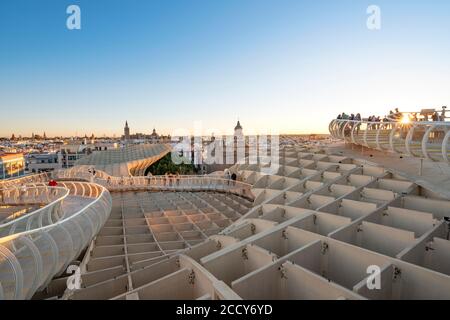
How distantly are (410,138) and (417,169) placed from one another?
14.3 ft

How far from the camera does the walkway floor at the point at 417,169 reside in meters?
9.63

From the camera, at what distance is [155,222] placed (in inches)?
609

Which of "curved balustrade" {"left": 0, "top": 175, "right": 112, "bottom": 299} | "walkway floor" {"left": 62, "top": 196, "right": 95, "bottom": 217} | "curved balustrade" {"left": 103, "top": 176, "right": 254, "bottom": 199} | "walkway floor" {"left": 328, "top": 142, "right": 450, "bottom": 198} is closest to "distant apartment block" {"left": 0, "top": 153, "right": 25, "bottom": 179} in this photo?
"curved balustrade" {"left": 103, "top": 176, "right": 254, "bottom": 199}

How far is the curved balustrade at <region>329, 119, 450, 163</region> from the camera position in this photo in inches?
299

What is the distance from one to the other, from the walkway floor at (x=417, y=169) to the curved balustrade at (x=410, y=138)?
1.21 meters

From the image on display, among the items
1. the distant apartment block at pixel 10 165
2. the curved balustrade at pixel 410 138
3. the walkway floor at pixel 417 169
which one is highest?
the curved balustrade at pixel 410 138

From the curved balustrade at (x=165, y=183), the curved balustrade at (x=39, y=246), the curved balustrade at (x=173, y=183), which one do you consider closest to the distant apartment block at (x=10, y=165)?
the curved balustrade at (x=165, y=183)

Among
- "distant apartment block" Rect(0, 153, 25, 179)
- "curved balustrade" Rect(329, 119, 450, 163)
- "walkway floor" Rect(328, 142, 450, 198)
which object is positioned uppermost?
"curved balustrade" Rect(329, 119, 450, 163)

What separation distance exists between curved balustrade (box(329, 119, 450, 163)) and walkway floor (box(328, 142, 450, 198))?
121 centimetres

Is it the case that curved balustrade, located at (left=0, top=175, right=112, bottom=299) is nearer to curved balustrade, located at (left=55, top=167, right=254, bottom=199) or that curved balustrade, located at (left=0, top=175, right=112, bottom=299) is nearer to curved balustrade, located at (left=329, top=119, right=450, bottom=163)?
curved balustrade, located at (left=329, top=119, right=450, bottom=163)

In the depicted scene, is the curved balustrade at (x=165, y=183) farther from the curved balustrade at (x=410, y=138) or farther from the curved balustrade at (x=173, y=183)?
the curved balustrade at (x=410, y=138)

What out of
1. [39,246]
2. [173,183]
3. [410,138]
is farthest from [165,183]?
[410,138]

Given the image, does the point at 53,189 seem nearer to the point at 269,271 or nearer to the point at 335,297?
the point at 269,271
